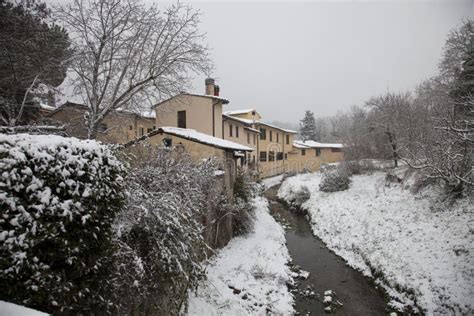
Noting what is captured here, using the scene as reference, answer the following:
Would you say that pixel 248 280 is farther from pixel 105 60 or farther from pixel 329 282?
pixel 105 60

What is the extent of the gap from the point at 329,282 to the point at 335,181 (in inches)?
430

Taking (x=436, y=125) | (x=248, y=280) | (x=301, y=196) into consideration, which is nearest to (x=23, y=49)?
(x=248, y=280)

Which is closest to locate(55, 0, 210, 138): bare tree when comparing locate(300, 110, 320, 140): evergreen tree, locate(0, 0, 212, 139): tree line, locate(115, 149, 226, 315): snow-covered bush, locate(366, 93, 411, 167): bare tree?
locate(0, 0, 212, 139): tree line

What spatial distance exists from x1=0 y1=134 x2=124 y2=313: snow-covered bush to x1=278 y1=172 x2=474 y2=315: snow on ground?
9.13 m

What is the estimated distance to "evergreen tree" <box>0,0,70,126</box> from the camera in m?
6.78

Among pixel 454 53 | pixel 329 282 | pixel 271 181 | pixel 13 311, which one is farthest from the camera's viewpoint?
pixel 271 181

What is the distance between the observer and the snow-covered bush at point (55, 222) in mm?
2361

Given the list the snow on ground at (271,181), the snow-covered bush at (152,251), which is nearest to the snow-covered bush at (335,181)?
the snow on ground at (271,181)

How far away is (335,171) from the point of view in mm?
20359

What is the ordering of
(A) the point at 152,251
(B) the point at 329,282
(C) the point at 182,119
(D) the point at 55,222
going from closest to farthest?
1. (D) the point at 55,222
2. (A) the point at 152,251
3. (B) the point at 329,282
4. (C) the point at 182,119

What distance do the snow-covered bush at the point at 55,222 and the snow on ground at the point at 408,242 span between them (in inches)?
360

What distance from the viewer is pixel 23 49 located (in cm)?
731

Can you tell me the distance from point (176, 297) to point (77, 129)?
10617 millimetres

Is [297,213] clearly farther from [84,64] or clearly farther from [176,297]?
[84,64]
